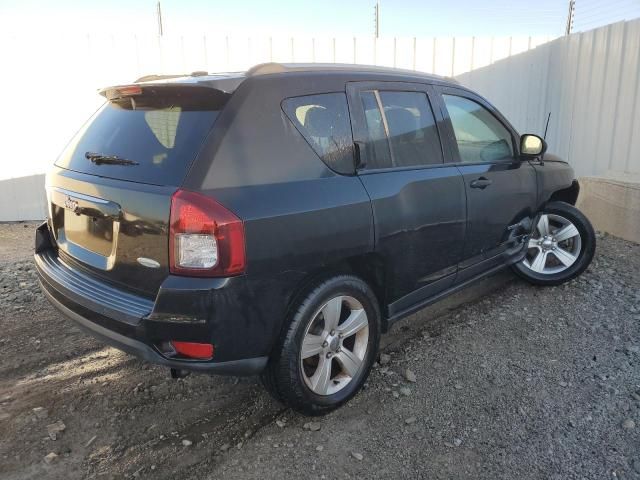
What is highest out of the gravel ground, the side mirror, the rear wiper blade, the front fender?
the rear wiper blade

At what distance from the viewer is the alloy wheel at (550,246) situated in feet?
15.3

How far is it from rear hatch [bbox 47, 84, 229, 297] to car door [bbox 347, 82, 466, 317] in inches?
37.3

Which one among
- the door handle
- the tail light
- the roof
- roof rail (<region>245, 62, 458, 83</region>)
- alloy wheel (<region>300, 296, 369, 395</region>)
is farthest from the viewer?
the door handle

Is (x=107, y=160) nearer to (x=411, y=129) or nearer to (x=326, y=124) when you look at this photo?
(x=326, y=124)

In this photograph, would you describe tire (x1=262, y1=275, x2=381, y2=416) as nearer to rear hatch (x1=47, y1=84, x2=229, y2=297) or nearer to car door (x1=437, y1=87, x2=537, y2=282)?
rear hatch (x1=47, y1=84, x2=229, y2=297)

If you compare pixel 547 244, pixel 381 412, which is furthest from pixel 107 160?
pixel 547 244

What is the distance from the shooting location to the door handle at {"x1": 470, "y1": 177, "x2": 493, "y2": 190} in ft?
11.6

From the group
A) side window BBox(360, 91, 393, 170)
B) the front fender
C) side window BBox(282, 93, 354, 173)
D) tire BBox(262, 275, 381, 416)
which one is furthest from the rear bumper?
the front fender

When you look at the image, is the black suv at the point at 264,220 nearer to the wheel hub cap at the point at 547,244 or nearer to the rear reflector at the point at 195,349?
the rear reflector at the point at 195,349

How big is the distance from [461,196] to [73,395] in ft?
8.96

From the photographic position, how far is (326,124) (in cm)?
275

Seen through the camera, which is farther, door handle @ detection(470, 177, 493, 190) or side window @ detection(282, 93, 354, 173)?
door handle @ detection(470, 177, 493, 190)

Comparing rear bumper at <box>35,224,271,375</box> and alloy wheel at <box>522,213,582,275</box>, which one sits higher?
rear bumper at <box>35,224,271,375</box>

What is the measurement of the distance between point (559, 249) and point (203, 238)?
3.68 m
